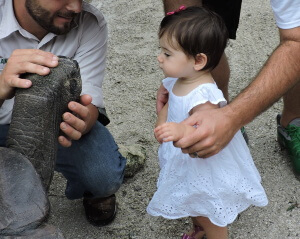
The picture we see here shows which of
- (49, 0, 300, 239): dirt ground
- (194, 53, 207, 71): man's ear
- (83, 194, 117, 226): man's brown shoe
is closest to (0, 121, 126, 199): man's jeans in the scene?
(83, 194, 117, 226): man's brown shoe

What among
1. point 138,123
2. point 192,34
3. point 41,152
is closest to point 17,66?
point 41,152

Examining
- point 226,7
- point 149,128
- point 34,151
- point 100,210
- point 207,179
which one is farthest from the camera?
point 149,128

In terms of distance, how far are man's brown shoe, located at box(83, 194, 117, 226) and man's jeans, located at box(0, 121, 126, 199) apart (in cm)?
8

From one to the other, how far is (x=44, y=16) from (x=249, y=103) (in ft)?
2.60

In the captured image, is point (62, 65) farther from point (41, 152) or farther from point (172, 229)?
point (172, 229)

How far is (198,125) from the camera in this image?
5.79 feet

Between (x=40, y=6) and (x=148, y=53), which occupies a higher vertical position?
(x=40, y=6)

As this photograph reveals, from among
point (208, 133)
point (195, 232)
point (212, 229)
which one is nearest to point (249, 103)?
point (208, 133)

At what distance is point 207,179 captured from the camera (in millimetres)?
1895

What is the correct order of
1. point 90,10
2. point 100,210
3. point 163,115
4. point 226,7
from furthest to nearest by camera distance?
1. point 226,7
2. point 100,210
3. point 90,10
4. point 163,115

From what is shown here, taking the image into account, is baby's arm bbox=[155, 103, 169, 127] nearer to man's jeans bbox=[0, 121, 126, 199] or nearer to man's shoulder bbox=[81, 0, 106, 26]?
man's jeans bbox=[0, 121, 126, 199]

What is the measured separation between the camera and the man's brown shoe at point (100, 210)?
2.38 m

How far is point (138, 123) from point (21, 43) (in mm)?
1006

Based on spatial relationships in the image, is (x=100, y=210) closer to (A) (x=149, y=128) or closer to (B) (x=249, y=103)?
(A) (x=149, y=128)
